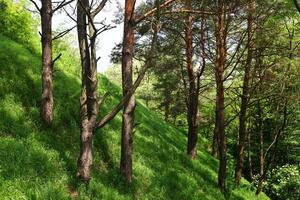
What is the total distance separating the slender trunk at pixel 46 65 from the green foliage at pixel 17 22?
3.93 metres

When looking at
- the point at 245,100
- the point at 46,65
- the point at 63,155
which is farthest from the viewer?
the point at 245,100

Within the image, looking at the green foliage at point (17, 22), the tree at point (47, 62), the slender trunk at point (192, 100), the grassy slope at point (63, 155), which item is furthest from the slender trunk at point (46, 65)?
the slender trunk at point (192, 100)

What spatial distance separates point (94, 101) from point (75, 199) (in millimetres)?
2068

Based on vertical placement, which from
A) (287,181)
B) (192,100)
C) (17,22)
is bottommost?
(287,181)

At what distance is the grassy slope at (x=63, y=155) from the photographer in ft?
24.5

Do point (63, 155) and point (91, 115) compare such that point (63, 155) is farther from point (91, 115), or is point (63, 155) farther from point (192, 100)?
point (192, 100)

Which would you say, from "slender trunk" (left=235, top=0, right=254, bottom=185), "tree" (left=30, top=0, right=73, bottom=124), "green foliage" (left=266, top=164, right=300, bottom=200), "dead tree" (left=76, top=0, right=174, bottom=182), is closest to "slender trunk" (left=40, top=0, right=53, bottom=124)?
"tree" (left=30, top=0, right=73, bottom=124)

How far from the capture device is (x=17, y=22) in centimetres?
1416

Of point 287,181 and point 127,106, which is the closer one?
point 127,106

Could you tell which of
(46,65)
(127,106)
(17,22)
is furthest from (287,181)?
(46,65)

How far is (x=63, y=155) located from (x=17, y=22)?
23.7ft

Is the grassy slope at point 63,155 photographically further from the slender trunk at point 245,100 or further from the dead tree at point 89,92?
the slender trunk at point 245,100

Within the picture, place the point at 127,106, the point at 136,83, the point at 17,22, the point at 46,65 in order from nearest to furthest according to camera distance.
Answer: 1. the point at 136,83
2. the point at 46,65
3. the point at 127,106
4. the point at 17,22

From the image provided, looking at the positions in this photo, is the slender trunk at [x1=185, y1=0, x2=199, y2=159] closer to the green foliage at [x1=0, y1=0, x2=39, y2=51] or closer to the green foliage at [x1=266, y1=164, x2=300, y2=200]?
the green foliage at [x1=0, y1=0, x2=39, y2=51]
